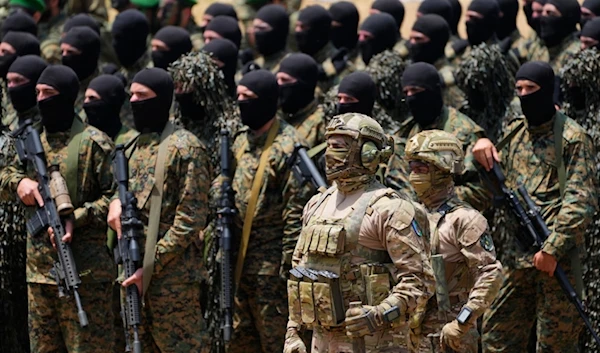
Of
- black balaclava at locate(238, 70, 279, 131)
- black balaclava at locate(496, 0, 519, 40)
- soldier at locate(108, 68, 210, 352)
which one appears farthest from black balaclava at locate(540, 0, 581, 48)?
soldier at locate(108, 68, 210, 352)

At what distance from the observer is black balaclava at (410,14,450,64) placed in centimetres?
1409

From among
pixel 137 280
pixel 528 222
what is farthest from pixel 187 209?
pixel 528 222

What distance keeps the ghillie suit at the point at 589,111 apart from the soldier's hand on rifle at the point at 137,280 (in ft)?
10.7

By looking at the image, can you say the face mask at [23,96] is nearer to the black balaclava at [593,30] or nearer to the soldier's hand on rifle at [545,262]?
the soldier's hand on rifle at [545,262]

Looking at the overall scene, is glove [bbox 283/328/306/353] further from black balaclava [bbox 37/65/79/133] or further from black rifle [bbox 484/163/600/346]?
black balaclava [bbox 37/65/79/133]

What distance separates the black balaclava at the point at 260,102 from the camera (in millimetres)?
11227

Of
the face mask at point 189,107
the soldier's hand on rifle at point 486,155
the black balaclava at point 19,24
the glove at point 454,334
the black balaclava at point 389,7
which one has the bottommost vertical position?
the glove at point 454,334

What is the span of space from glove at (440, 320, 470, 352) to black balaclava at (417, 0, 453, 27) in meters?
7.44

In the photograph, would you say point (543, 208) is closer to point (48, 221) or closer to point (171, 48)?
point (48, 221)

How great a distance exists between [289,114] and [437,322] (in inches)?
139

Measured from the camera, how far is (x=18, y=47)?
13.8m

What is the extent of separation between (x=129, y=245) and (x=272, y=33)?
4743 millimetres

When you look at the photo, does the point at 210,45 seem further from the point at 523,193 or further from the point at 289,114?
the point at 523,193

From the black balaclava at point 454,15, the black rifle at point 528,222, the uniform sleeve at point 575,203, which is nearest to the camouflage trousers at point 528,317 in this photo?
the black rifle at point 528,222
